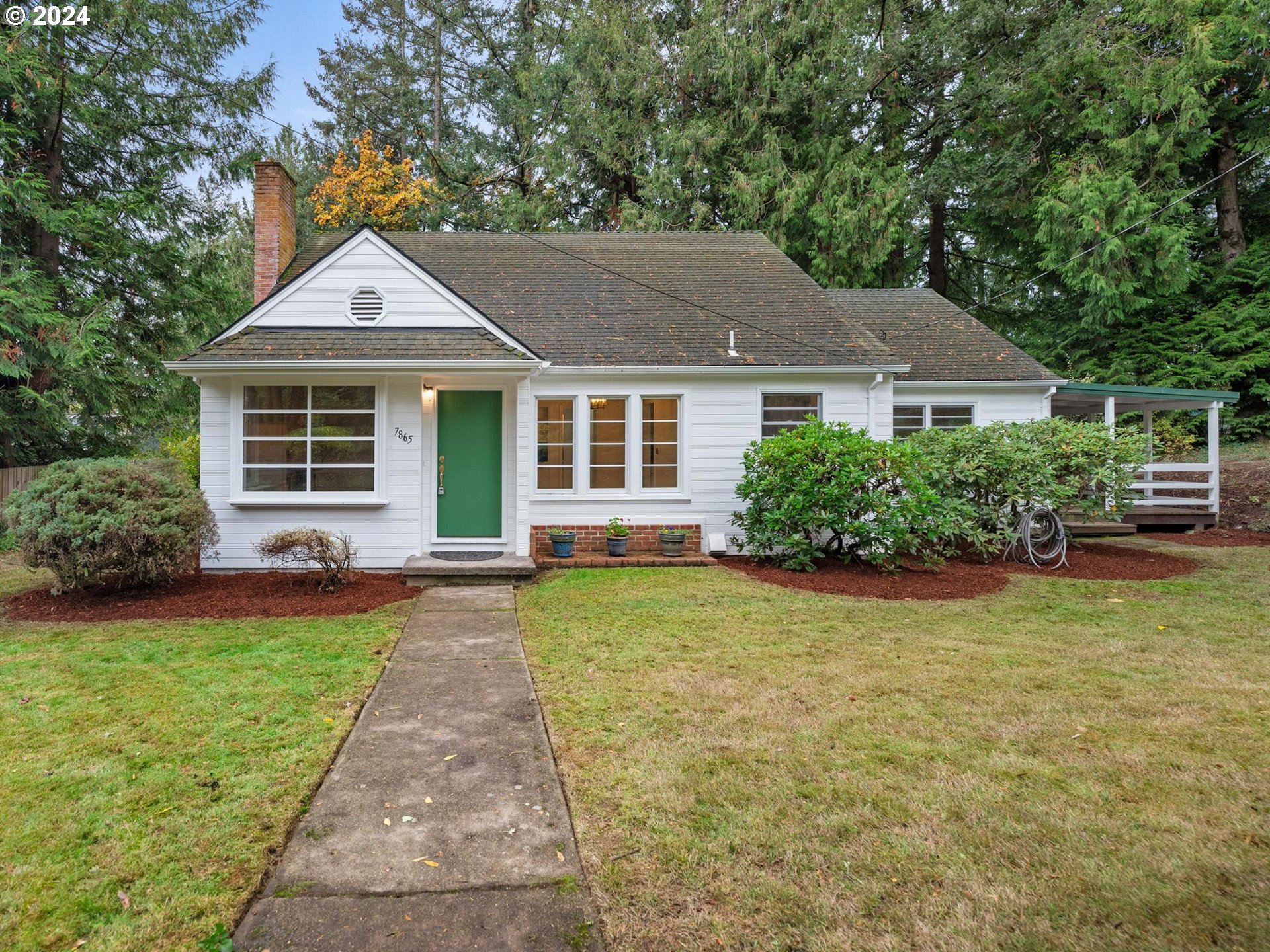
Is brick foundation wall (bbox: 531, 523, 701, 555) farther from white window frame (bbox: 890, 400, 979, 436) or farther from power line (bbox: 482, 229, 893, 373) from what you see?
white window frame (bbox: 890, 400, 979, 436)

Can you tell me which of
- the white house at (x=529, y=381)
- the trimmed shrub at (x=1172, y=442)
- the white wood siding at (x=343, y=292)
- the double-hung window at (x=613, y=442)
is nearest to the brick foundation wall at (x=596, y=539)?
the white house at (x=529, y=381)

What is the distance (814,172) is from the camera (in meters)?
19.9

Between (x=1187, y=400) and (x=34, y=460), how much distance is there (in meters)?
24.3

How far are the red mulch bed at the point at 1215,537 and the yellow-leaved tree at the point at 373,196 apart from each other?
22.5 metres

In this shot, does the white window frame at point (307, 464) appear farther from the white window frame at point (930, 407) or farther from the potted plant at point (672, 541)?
the white window frame at point (930, 407)

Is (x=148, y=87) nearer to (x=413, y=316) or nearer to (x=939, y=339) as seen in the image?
(x=413, y=316)

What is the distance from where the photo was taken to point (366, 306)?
339 inches

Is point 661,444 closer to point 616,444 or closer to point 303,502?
point 616,444

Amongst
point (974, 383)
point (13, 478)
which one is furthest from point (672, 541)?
point (13, 478)

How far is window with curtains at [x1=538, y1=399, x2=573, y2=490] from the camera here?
10.0 metres

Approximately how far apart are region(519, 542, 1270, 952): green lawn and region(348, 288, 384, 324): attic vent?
520 centimetres

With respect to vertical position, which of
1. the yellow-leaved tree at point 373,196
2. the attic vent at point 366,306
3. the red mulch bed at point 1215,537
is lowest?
the red mulch bed at point 1215,537

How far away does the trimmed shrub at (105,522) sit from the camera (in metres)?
6.41

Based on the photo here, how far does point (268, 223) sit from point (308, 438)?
4767 mm
